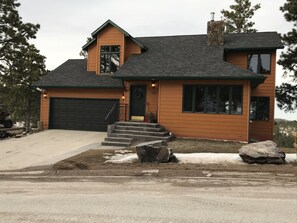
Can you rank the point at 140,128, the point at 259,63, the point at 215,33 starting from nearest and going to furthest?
the point at 140,128 < the point at 259,63 < the point at 215,33

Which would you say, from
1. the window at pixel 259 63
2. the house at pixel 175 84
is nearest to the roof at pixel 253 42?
the house at pixel 175 84

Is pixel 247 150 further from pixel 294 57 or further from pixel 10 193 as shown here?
pixel 294 57

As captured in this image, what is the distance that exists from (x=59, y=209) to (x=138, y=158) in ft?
18.1

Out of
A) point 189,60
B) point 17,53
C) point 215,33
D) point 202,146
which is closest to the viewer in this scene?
point 202,146

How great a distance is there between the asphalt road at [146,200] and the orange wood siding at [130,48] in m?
13.1

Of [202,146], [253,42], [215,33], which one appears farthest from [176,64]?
[202,146]

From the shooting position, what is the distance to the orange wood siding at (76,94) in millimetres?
19631

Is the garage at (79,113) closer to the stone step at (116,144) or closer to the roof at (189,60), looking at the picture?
the roof at (189,60)

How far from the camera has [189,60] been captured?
58.9 feet

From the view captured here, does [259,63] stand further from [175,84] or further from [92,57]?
[92,57]

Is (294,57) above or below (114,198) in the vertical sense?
above

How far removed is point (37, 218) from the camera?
5258 mm

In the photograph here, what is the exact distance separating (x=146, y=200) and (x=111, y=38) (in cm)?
1554

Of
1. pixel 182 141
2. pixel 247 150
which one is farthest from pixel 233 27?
pixel 247 150
